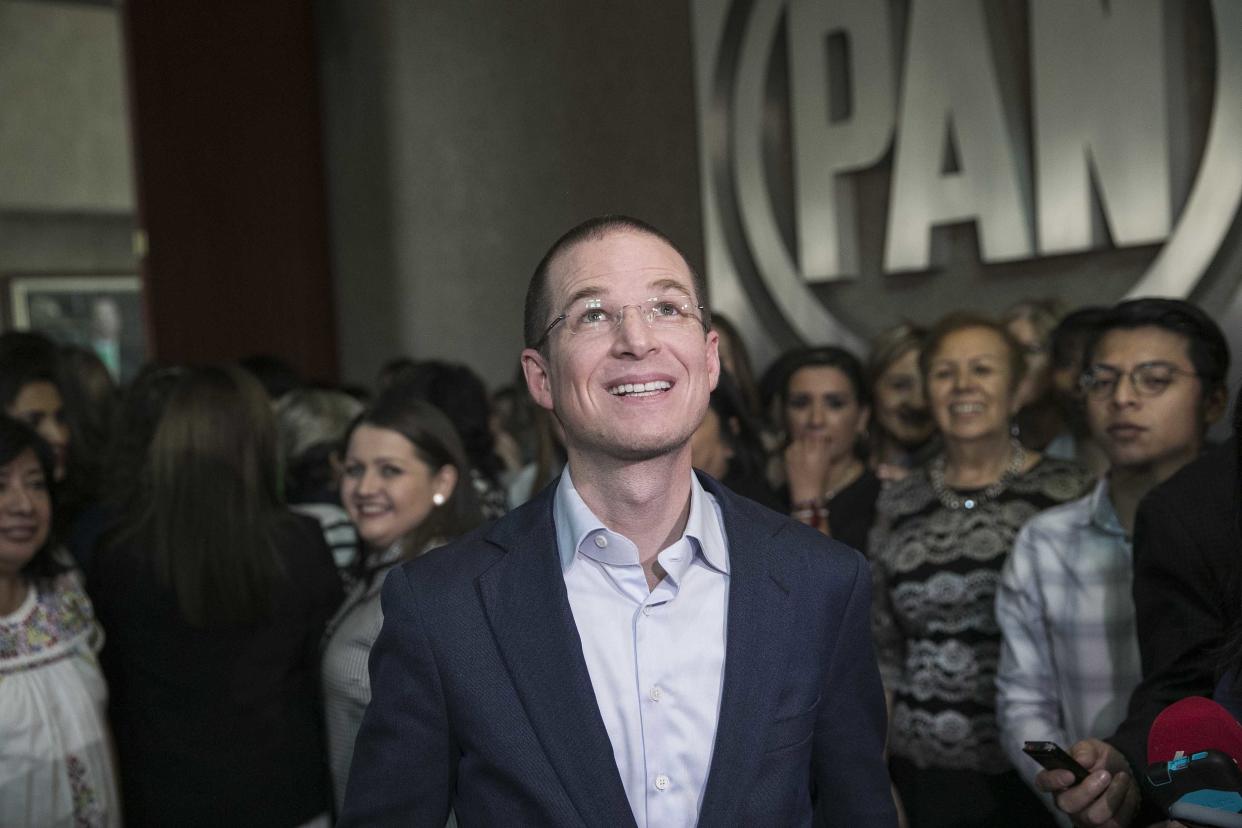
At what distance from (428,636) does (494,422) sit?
3.78 m

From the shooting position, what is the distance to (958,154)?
4.41 meters

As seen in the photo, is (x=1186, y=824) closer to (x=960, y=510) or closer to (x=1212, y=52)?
(x=960, y=510)

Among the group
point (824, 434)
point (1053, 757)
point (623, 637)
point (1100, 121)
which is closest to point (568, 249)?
point (623, 637)

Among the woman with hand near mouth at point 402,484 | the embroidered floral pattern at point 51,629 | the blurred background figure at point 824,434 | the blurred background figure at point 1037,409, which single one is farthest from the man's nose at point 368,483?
the blurred background figure at point 1037,409

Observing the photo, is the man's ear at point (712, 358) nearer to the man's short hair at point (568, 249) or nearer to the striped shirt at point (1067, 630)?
the man's short hair at point (568, 249)

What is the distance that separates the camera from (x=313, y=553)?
2713 mm

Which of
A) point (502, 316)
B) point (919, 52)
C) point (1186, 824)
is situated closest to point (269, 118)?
point (502, 316)

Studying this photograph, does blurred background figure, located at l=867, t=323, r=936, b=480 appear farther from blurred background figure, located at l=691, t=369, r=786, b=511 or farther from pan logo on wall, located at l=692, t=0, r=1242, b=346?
pan logo on wall, located at l=692, t=0, r=1242, b=346

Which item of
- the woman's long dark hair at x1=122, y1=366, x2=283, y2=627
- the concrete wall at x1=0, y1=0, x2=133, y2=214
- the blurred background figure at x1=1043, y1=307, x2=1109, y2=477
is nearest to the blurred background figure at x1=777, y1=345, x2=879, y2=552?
the blurred background figure at x1=1043, y1=307, x2=1109, y2=477

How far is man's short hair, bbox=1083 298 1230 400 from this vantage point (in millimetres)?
2328

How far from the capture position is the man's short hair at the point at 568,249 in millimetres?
1495

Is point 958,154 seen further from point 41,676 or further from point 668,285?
point 41,676

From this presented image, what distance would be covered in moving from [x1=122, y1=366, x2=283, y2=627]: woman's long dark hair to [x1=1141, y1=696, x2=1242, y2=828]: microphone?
5.97 feet

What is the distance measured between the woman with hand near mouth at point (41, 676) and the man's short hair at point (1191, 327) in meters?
2.21
